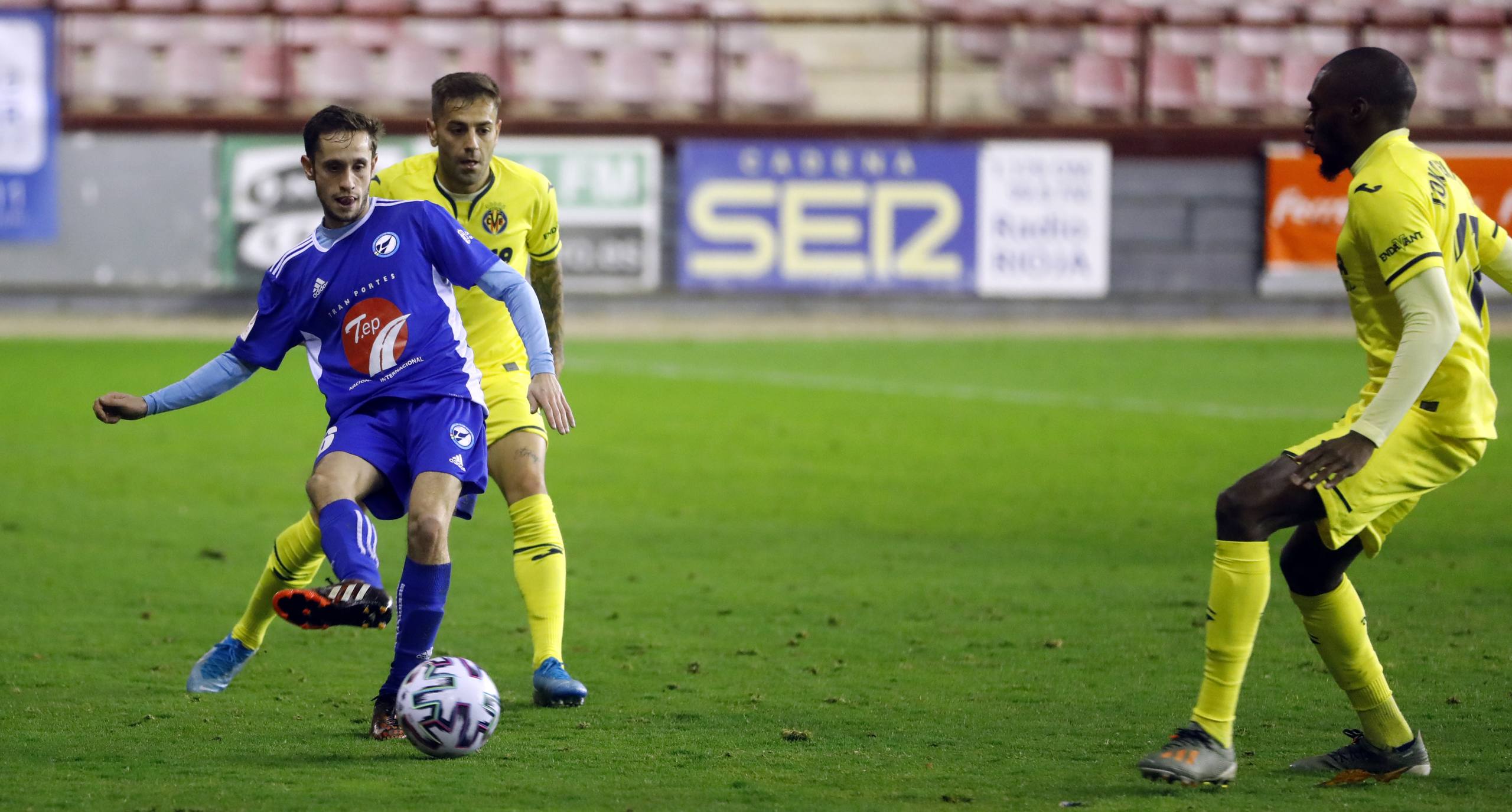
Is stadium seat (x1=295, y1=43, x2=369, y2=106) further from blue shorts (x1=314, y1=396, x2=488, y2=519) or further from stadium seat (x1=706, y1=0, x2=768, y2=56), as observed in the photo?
blue shorts (x1=314, y1=396, x2=488, y2=519)

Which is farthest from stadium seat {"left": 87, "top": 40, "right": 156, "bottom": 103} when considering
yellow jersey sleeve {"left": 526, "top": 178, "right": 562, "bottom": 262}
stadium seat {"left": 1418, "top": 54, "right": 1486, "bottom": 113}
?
yellow jersey sleeve {"left": 526, "top": 178, "right": 562, "bottom": 262}

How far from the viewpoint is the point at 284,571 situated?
5.23m

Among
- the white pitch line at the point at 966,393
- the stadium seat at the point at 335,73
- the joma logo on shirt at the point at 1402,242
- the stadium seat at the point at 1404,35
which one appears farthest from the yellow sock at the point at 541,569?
the stadium seat at the point at 1404,35

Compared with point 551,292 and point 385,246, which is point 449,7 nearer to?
point 551,292

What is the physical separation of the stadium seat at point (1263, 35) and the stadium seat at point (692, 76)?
716cm

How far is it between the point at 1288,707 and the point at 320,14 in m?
17.0

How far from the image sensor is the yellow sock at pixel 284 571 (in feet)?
17.0

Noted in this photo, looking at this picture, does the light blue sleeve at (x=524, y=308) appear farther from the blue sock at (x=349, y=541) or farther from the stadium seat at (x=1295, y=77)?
the stadium seat at (x=1295, y=77)

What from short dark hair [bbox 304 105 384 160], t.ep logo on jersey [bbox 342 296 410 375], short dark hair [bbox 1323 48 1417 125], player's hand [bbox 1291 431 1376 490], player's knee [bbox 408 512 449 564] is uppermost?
short dark hair [bbox 1323 48 1417 125]

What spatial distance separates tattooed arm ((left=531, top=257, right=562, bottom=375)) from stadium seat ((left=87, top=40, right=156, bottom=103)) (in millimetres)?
16004

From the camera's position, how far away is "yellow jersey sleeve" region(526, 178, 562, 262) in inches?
229

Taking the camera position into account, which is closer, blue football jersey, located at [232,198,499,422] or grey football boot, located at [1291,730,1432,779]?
grey football boot, located at [1291,730,1432,779]

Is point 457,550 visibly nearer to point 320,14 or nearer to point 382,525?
point 382,525

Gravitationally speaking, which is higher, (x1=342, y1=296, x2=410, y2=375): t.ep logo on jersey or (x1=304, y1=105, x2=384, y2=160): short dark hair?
(x1=304, y1=105, x2=384, y2=160): short dark hair
